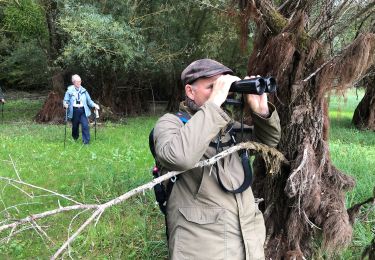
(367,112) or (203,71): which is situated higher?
(203,71)

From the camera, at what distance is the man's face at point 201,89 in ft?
7.64

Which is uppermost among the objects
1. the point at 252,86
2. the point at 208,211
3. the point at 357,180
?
the point at 252,86

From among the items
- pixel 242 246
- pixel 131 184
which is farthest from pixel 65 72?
pixel 242 246

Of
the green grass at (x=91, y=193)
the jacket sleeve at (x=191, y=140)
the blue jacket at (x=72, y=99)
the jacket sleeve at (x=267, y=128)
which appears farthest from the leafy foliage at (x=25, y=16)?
the jacket sleeve at (x=191, y=140)

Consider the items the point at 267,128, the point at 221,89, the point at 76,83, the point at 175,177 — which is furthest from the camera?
the point at 76,83

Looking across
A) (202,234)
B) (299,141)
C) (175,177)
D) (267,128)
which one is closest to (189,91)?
(175,177)

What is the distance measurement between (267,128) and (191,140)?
2.43 ft

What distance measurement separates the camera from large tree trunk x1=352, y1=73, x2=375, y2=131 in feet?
52.9

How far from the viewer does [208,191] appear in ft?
7.43

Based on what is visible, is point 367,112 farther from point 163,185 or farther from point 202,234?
point 202,234

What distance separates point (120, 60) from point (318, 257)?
12037mm

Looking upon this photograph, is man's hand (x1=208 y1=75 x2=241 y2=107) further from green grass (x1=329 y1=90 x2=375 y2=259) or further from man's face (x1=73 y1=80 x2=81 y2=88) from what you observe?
man's face (x1=73 y1=80 x2=81 y2=88)

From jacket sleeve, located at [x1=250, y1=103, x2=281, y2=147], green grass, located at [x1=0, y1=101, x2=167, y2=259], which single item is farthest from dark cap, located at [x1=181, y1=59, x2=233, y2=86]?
green grass, located at [x1=0, y1=101, x2=167, y2=259]

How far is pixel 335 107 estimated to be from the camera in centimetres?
367
